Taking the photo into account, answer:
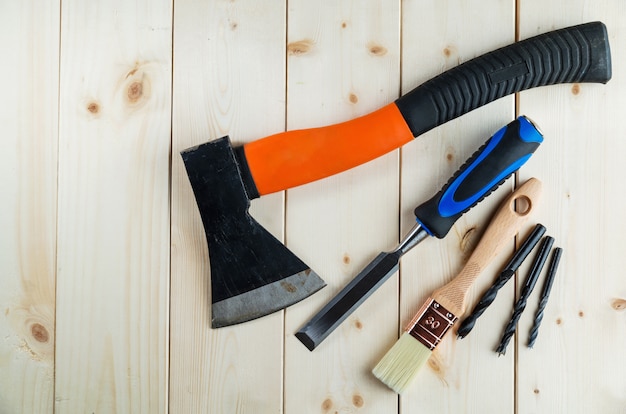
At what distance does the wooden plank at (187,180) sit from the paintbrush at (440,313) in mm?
181

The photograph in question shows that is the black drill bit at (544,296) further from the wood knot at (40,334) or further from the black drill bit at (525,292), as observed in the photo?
the wood knot at (40,334)

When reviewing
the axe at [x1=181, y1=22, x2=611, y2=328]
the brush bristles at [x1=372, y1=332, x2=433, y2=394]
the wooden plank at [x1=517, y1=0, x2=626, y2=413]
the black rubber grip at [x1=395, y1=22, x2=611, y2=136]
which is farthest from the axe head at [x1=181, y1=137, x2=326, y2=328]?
the wooden plank at [x1=517, y1=0, x2=626, y2=413]

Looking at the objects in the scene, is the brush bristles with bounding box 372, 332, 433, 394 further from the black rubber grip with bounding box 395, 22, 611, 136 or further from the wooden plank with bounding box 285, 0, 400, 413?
the black rubber grip with bounding box 395, 22, 611, 136

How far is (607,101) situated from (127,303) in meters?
0.83

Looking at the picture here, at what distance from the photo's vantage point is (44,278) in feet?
2.88

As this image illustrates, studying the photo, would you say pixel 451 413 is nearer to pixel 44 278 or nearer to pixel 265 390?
pixel 265 390

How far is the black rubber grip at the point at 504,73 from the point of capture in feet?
2.56

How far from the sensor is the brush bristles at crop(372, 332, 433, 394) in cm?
81

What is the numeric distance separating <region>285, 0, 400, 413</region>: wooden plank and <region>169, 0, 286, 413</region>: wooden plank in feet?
0.10

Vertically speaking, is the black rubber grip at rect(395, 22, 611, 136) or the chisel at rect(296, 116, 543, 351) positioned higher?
the black rubber grip at rect(395, 22, 611, 136)

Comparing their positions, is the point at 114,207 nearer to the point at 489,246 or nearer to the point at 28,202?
the point at 28,202

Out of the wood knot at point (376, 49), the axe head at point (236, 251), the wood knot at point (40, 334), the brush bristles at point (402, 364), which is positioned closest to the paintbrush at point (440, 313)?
the brush bristles at point (402, 364)

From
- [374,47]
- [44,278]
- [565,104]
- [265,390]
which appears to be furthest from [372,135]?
[44,278]

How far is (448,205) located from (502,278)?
Answer: 0.15m
